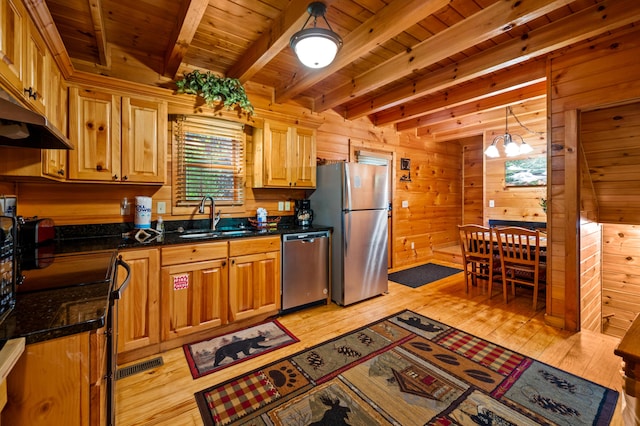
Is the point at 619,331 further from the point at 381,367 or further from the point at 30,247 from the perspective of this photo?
the point at 30,247

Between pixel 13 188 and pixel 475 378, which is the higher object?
pixel 13 188

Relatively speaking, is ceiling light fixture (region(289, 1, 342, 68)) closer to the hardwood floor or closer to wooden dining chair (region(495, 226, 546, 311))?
the hardwood floor

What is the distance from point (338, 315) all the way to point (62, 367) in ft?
8.10

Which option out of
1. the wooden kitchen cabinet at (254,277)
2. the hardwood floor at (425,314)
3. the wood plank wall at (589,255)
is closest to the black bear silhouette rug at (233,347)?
the hardwood floor at (425,314)

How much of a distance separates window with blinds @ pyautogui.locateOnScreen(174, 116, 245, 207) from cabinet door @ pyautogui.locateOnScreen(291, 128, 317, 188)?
0.61 meters

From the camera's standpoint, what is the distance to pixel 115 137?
2.31m

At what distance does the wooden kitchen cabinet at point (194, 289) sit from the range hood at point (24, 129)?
1.02m

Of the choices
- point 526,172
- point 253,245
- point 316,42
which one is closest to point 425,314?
→ point 253,245

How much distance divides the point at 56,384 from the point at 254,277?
189cm

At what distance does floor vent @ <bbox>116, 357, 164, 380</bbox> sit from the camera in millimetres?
2021

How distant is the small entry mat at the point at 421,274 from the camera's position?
4.19 metres

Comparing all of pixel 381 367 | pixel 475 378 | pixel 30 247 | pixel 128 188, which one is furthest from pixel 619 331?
pixel 30 247

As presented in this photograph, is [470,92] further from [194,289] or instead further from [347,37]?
[194,289]

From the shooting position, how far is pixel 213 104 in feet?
9.18
